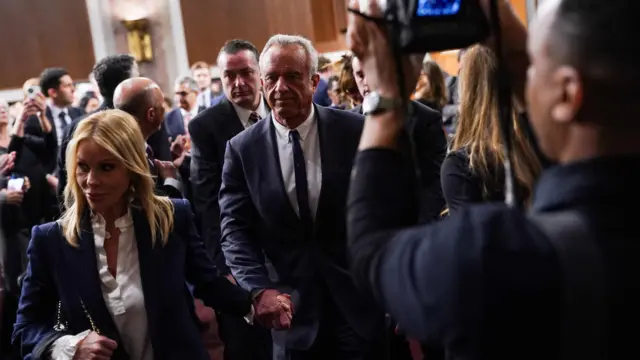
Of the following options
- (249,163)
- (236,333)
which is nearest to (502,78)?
(249,163)

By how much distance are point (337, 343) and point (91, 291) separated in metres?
0.79

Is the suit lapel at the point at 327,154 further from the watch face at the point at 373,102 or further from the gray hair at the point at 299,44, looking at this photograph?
the watch face at the point at 373,102

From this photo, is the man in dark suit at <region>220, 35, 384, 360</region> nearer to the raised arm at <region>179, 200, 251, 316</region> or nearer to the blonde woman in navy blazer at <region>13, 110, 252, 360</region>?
the raised arm at <region>179, 200, 251, 316</region>

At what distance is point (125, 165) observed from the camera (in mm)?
2074

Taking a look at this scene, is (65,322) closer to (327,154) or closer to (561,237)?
(327,154)

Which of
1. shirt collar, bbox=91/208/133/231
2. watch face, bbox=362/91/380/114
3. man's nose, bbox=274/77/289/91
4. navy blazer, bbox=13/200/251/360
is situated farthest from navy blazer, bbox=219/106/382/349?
watch face, bbox=362/91/380/114

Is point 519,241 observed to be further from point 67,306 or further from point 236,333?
point 236,333

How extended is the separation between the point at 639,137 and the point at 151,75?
10.1 m

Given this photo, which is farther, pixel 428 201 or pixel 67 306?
pixel 428 201

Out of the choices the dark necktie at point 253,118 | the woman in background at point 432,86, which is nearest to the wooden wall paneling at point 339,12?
the woman in background at point 432,86

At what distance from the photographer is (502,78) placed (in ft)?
3.60

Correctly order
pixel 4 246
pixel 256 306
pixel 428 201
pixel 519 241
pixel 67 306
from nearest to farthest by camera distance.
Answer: pixel 519 241
pixel 67 306
pixel 256 306
pixel 428 201
pixel 4 246

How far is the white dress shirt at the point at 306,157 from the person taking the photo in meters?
2.30

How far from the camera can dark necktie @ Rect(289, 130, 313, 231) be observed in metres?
2.28
